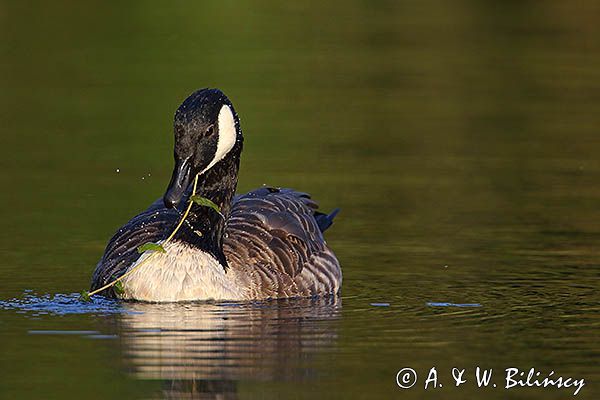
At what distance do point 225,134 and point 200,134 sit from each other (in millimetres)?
440

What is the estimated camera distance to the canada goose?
1438 cm

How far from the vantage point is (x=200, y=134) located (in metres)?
14.3

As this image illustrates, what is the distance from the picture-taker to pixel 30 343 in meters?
12.7

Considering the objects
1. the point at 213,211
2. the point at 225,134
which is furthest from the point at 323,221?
the point at 225,134

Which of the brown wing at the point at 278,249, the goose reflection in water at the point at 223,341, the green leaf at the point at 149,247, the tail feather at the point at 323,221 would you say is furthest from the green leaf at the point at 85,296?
the tail feather at the point at 323,221

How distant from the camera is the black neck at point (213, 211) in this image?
Answer: 14.9 meters

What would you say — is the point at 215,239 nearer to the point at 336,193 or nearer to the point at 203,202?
the point at 203,202

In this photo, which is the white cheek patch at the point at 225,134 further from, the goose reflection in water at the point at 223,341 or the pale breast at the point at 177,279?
the goose reflection in water at the point at 223,341

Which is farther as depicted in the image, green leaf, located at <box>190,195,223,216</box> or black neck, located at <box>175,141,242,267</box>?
black neck, located at <box>175,141,242,267</box>

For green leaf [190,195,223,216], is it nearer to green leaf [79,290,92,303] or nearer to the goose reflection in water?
the goose reflection in water

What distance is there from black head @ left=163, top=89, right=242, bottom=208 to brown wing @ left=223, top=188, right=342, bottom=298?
0.98 m

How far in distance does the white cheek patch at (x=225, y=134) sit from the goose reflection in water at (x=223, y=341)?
135cm

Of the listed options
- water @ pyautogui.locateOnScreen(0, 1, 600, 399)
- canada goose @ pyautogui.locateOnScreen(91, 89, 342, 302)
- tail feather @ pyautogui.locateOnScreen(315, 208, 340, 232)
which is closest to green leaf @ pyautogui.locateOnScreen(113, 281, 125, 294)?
canada goose @ pyautogui.locateOnScreen(91, 89, 342, 302)

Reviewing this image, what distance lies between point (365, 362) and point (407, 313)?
201cm
